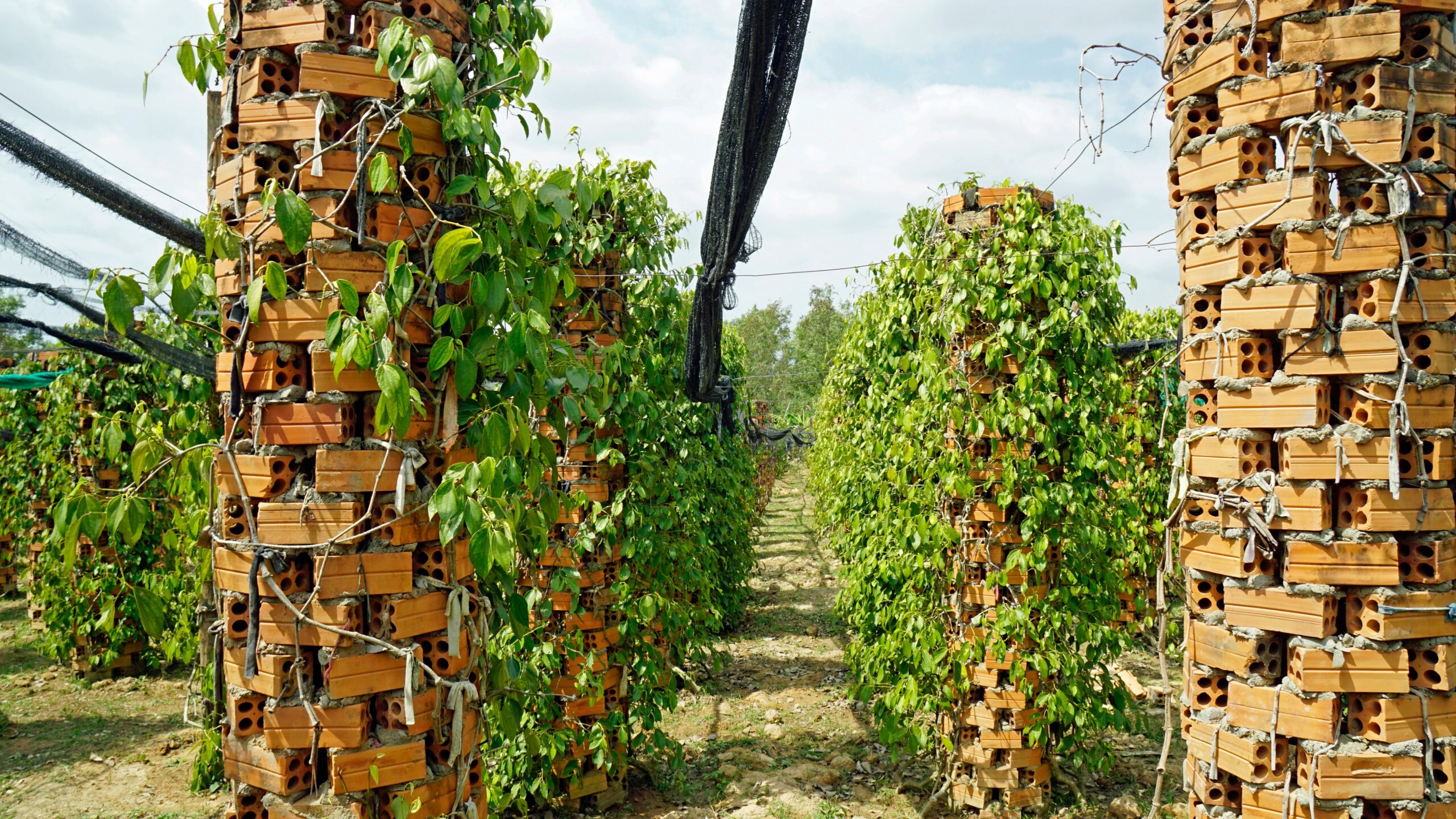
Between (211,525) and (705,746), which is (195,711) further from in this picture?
(211,525)

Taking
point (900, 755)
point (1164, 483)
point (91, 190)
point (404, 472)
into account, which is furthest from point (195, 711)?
point (1164, 483)

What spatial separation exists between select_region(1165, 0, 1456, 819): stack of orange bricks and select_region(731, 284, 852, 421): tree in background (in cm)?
2266

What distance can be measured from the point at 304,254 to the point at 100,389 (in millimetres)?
7957

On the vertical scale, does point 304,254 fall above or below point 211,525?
above

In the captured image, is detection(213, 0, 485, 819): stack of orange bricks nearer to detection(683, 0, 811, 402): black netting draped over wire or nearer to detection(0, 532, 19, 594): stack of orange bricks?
detection(683, 0, 811, 402): black netting draped over wire

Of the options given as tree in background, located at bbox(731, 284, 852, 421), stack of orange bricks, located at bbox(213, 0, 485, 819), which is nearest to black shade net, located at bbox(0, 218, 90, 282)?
stack of orange bricks, located at bbox(213, 0, 485, 819)

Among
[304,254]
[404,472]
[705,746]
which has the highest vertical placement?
[304,254]

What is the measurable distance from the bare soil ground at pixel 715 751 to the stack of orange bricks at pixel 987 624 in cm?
41

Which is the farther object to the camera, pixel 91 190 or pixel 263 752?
pixel 91 190

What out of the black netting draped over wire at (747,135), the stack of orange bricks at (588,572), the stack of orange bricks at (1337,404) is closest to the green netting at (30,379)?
the stack of orange bricks at (588,572)

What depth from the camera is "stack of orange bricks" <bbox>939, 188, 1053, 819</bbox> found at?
195 inches


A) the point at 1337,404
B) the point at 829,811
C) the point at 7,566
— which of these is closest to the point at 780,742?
the point at 829,811

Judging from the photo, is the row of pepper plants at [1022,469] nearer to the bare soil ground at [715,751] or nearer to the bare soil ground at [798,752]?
the bare soil ground at [798,752]

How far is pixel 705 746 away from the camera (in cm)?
644
